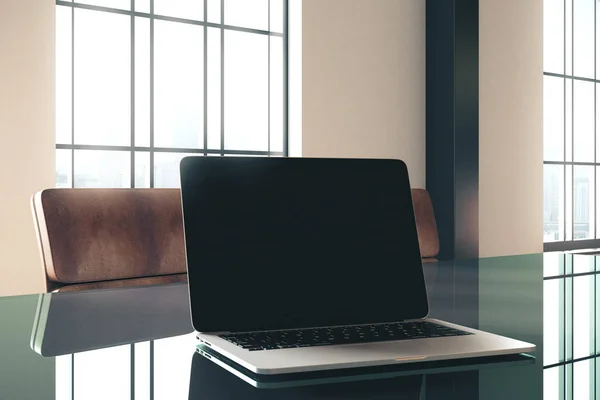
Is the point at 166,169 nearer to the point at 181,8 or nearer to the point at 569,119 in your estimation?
the point at 181,8

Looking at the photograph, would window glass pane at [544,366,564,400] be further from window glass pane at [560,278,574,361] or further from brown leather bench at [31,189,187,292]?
brown leather bench at [31,189,187,292]

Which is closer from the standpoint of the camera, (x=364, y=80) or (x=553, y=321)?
(x=553, y=321)

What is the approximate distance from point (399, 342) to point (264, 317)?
0.13 m

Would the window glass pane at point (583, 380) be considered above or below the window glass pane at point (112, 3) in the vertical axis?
below

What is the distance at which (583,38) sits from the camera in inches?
222

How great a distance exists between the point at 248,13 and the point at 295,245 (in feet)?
12.4

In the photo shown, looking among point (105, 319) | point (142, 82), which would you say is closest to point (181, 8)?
point (142, 82)

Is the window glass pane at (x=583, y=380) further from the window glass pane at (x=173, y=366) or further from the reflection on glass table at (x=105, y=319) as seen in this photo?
the reflection on glass table at (x=105, y=319)

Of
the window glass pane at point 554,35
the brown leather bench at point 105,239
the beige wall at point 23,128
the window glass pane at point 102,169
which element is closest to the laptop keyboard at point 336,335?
the brown leather bench at point 105,239

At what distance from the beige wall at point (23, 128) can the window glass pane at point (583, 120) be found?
4309mm

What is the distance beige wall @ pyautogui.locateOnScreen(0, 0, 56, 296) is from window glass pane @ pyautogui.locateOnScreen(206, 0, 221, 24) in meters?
1.03

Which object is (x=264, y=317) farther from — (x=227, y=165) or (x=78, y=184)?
(x=78, y=184)

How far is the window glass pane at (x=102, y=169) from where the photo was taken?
3578mm

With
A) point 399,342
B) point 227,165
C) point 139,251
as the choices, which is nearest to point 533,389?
point 399,342
